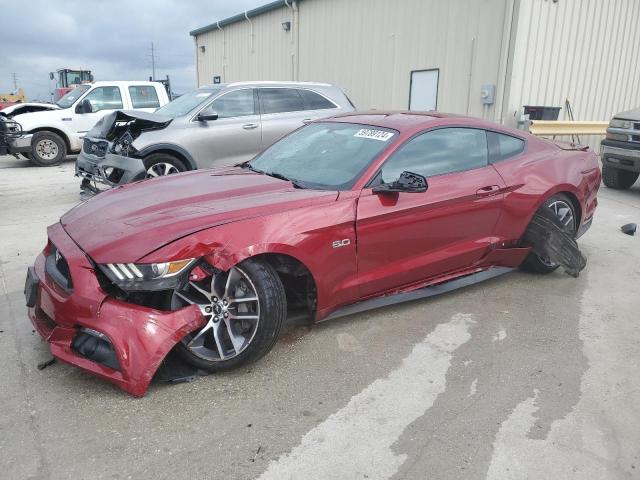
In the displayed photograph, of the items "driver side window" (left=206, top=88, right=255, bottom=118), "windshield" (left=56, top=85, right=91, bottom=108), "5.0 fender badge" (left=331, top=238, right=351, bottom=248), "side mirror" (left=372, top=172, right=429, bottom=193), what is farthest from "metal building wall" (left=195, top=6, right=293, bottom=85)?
"5.0 fender badge" (left=331, top=238, right=351, bottom=248)

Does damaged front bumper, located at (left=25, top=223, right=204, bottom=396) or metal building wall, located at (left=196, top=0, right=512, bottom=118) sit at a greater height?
metal building wall, located at (left=196, top=0, right=512, bottom=118)

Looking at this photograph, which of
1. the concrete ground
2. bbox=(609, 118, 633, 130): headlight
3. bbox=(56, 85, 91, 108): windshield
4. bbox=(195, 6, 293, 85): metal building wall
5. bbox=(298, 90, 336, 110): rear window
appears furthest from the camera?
bbox=(195, 6, 293, 85): metal building wall

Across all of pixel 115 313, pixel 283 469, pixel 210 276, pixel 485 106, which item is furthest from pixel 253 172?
pixel 485 106

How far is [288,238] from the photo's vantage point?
3.05 m

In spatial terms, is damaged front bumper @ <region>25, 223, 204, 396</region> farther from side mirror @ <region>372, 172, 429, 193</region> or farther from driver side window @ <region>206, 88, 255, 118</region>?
driver side window @ <region>206, 88, 255, 118</region>

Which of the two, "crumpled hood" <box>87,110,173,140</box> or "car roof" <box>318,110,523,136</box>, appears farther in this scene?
"crumpled hood" <box>87,110,173,140</box>

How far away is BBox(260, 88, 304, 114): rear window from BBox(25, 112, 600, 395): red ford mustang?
11.8 ft

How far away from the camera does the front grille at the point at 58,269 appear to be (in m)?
2.86

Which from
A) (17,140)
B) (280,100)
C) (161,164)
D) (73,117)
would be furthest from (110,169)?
(73,117)

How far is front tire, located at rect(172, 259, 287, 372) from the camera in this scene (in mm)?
2908

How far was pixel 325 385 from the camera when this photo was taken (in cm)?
295

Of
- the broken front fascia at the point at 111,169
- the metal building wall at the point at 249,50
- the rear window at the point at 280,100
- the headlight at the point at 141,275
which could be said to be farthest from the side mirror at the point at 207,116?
the metal building wall at the point at 249,50

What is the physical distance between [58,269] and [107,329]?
68cm

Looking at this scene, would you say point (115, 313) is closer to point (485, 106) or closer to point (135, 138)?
point (135, 138)
